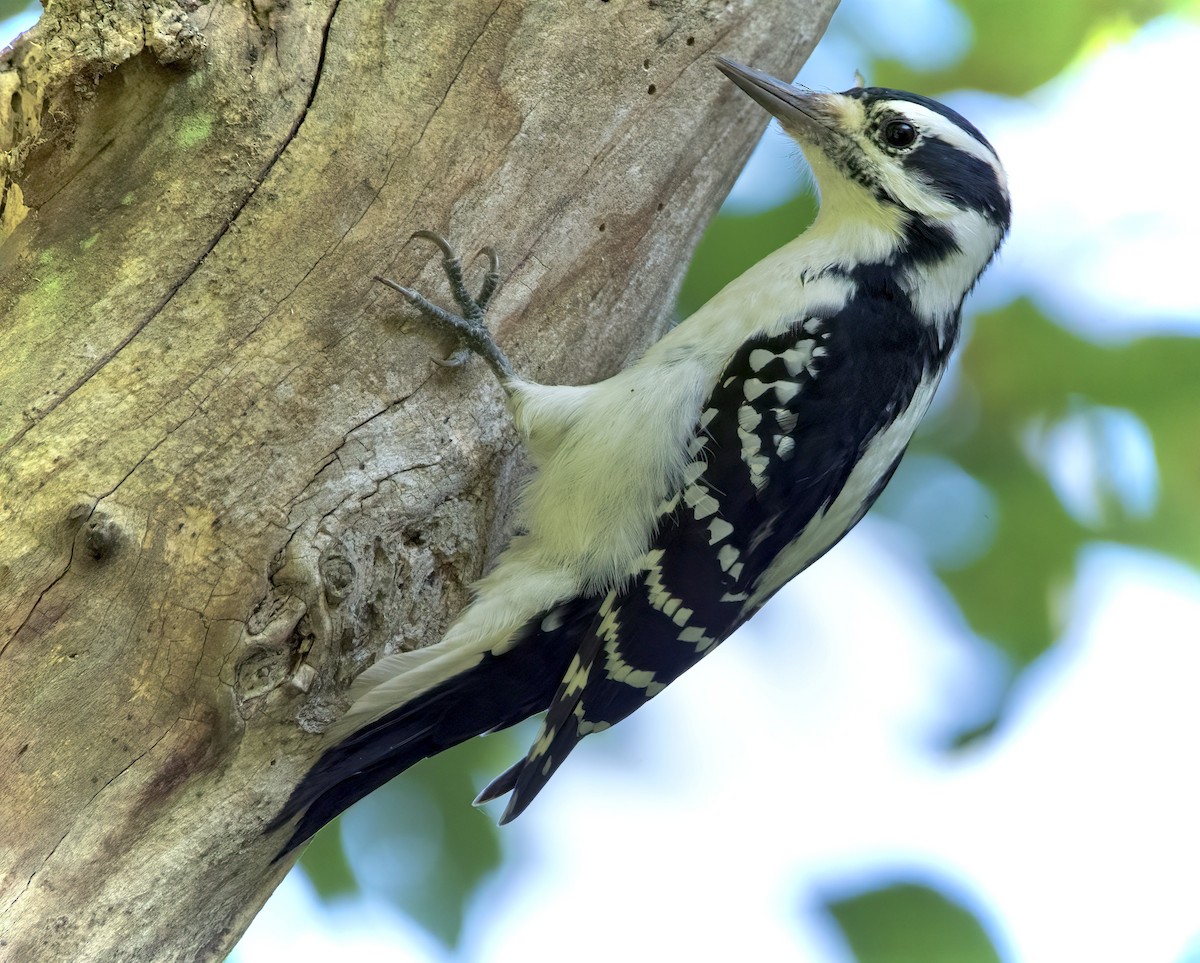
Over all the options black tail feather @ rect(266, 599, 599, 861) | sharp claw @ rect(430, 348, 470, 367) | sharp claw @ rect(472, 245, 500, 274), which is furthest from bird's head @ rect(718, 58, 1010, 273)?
black tail feather @ rect(266, 599, 599, 861)

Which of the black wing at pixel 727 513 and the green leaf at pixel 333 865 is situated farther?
the green leaf at pixel 333 865

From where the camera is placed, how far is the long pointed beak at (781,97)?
7.60 ft

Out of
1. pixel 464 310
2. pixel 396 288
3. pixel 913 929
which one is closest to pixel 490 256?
pixel 464 310

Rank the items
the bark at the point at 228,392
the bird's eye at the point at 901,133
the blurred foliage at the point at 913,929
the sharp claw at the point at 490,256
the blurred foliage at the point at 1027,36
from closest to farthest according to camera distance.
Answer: the bark at the point at 228,392, the sharp claw at the point at 490,256, the bird's eye at the point at 901,133, the blurred foliage at the point at 913,929, the blurred foliage at the point at 1027,36

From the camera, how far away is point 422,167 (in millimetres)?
1993

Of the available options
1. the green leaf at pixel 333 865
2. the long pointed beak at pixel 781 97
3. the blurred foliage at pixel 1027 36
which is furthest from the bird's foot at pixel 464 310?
the blurred foliage at pixel 1027 36

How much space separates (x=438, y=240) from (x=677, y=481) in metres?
0.66

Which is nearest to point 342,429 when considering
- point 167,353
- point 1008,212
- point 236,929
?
point 167,353

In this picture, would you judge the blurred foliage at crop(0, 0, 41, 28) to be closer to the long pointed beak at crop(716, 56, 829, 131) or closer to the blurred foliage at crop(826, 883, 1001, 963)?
the long pointed beak at crop(716, 56, 829, 131)

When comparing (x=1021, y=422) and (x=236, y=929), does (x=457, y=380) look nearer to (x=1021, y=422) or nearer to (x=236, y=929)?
(x=236, y=929)

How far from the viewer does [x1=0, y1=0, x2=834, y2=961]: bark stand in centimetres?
159

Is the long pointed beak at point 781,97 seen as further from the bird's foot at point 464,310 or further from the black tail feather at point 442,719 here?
the black tail feather at point 442,719

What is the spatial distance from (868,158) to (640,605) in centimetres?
115

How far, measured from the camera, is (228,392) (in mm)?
1750
